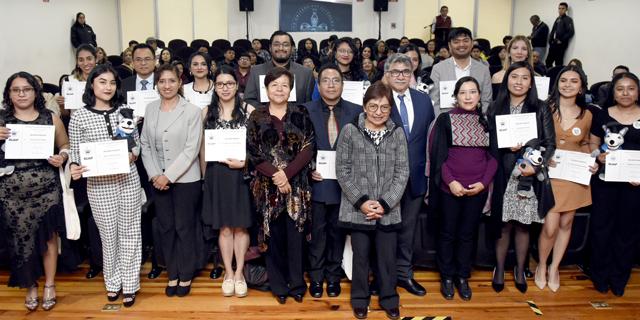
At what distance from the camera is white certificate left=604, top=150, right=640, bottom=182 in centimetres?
347

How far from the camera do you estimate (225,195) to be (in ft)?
11.2

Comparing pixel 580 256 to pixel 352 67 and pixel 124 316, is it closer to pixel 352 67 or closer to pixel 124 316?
pixel 352 67

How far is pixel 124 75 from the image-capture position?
6.18 meters

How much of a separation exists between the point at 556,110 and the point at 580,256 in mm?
1375

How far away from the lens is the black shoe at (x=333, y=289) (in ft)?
11.9

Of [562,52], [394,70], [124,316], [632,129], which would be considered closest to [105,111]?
[124,316]

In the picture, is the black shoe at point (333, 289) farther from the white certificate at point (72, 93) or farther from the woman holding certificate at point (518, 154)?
the white certificate at point (72, 93)

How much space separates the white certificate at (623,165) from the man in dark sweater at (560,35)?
8.65 meters

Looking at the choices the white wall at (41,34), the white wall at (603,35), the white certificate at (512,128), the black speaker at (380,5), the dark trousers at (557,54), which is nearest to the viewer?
the white certificate at (512,128)

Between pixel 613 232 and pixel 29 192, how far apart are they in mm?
4170

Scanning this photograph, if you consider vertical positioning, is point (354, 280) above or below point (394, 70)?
below

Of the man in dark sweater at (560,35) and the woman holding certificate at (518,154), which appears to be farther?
the man in dark sweater at (560,35)

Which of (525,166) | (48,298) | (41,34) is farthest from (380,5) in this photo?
(48,298)

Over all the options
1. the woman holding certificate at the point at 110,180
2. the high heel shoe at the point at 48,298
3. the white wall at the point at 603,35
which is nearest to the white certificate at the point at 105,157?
the woman holding certificate at the point at 110,180
